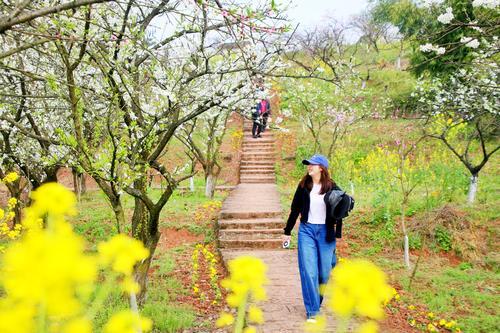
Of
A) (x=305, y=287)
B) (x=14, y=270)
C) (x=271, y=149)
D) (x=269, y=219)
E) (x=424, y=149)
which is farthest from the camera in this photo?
(x=271, y=149)

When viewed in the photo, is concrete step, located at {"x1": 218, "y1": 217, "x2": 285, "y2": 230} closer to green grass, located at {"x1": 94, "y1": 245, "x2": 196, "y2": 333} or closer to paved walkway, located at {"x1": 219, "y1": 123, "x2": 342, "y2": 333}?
paved walkway, located at {"x1": 219, "y1": 123, "x2": 342, "y2": 333}

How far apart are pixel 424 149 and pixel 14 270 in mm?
16913

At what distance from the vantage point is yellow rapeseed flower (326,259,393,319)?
26.8 inches

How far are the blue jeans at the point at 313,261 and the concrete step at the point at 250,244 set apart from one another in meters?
3.80

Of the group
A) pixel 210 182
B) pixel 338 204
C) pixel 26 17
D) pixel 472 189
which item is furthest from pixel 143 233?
pixel 472 189

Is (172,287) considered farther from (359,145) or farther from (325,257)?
(359,145)

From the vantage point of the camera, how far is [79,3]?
8.29 ft

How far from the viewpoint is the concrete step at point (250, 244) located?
8.14 m

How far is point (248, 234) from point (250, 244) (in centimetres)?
24

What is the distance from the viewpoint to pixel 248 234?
329 inches

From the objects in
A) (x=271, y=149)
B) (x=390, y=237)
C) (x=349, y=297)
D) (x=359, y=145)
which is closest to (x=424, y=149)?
(x=359, y=145)

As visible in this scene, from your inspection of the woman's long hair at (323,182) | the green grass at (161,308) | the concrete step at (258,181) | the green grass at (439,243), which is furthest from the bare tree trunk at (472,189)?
the concrete step at (258,181)

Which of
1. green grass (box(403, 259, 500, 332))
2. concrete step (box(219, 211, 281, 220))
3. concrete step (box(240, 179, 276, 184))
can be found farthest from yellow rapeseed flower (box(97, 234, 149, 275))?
concrete step (box(240, 179, 276, 184))

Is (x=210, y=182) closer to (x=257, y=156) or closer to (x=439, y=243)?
(x=257, y=156)
